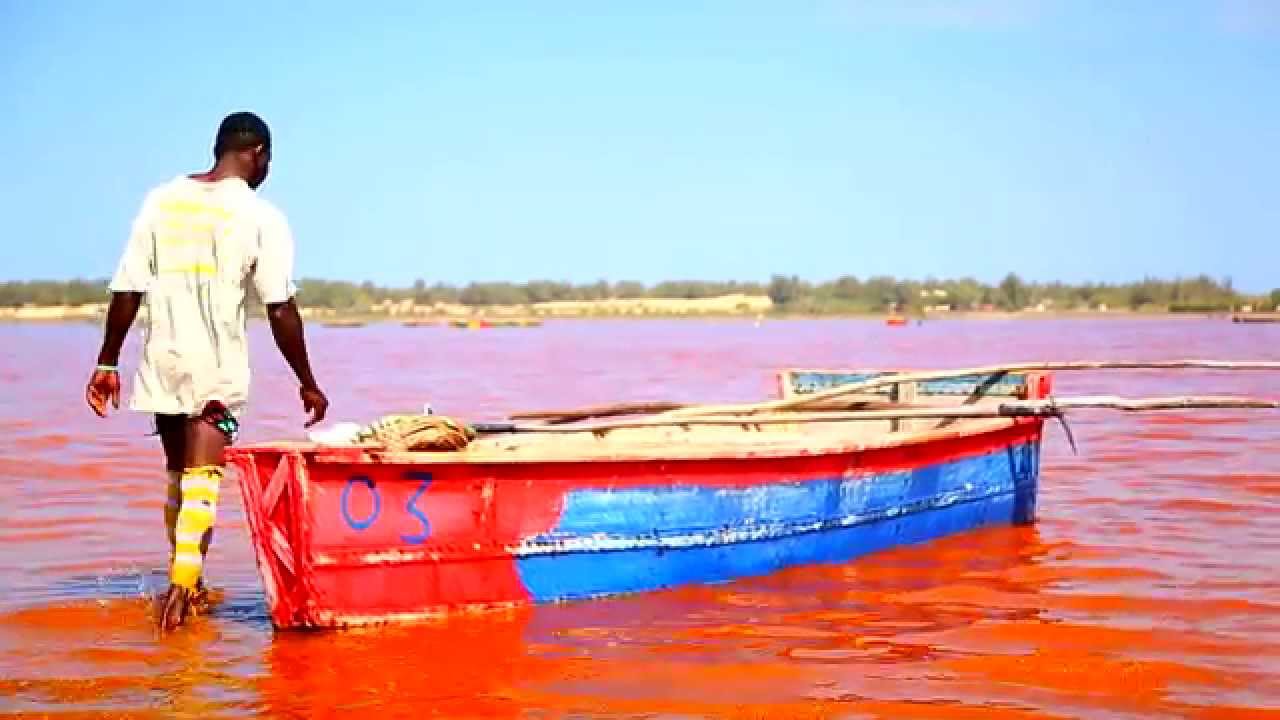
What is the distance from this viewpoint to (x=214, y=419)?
20.0 feet

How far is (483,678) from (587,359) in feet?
95.3

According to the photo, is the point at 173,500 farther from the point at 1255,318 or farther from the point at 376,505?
the point at 1255,318

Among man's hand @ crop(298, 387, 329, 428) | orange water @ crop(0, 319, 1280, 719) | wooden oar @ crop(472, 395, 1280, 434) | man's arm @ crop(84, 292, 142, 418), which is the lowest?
orange water @ crop(0, 319, 1280, 719)

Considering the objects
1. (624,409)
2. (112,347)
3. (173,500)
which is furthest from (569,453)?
(624,409)

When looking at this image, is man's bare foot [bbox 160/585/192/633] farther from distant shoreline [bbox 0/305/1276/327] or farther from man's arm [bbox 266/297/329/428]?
distant shoreline [bbox 0/305/1276/327]

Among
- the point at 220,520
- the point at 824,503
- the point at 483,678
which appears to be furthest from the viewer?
the point at 220,520

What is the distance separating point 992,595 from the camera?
7.66m

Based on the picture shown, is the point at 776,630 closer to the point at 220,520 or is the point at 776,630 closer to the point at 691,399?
the point at 220,520

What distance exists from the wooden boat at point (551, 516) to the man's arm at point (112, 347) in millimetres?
543

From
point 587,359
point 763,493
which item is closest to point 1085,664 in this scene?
point 763,493

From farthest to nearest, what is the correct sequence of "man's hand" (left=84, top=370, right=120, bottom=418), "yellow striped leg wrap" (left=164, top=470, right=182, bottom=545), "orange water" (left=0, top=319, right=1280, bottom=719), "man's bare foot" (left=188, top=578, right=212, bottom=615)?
1. "man's bare foot" (left=188, top=578, right=212, bottom=615)
2. "yellow striped leg wrap" (left=164, top=470, right=182, bottom=545)
3. "man's hand" (left=84, top=370, right=120, bottom=418)
4. "orange water" (left=0, top=319, right=1280, bottom=719)

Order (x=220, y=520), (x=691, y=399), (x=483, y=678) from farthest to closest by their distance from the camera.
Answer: (x=691, y=399), (x=220, y=520), (x=483, y=678)

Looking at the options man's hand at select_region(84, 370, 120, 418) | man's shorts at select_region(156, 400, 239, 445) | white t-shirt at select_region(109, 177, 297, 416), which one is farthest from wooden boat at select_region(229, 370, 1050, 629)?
man's hand at select_region(84, 370, 120, 418)

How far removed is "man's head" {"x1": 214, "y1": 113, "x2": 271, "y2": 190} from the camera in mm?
6230
